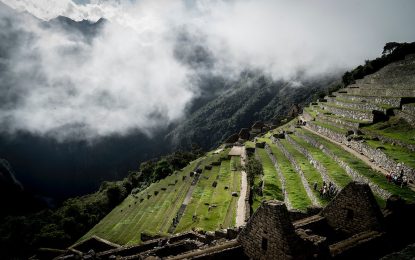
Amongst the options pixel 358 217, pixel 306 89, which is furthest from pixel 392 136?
pixel 306 89

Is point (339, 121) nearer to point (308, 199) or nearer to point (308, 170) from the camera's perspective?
point (308, 170)

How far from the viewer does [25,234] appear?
62.4 metres

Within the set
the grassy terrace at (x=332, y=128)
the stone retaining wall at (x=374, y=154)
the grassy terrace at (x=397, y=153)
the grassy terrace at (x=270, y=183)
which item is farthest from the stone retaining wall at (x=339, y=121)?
the grassy terrace at (x=270, y=183)

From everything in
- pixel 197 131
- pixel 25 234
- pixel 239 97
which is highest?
pixel 239 97

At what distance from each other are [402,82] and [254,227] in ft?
136

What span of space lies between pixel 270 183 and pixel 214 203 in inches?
262

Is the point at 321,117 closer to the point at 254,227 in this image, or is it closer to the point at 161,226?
the point at 161,226

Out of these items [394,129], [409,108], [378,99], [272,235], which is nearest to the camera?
[272,235]

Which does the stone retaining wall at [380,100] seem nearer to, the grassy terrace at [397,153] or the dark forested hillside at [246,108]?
the grassy terrace at [397,153]

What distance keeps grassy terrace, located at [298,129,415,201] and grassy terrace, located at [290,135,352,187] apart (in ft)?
2.61

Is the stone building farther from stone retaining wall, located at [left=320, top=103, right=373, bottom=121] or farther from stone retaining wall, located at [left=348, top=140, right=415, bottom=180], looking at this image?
stone retaining wall, located at [left=320, top=103, right=373, bottom=121]

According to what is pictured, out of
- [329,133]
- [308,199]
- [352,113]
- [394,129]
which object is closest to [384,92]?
[352,113]

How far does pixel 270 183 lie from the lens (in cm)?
3195

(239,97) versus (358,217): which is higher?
(239,97)
